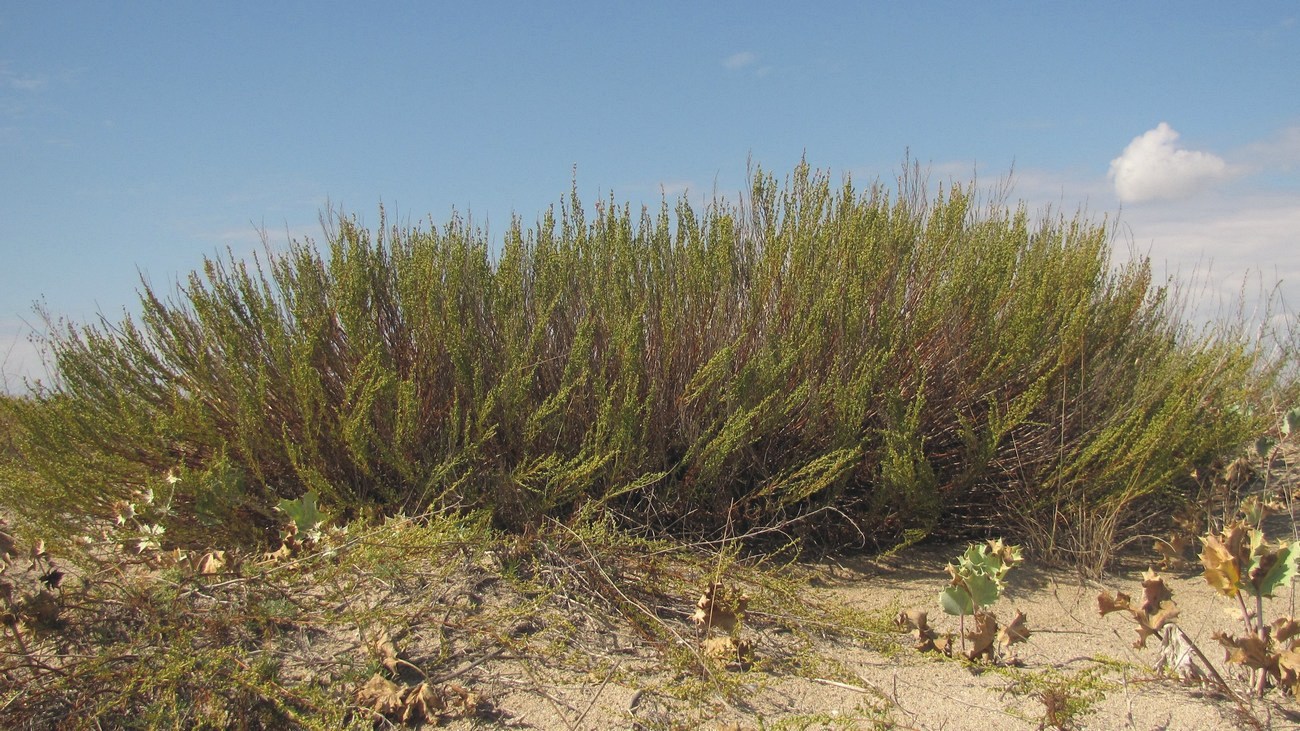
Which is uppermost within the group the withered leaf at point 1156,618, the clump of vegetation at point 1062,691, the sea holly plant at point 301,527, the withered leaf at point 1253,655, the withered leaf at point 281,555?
the sea holly plant at point 301,527

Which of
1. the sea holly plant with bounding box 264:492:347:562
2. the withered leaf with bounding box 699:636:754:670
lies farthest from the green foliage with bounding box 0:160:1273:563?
the withered leaf with bounding box 699:636:754:670

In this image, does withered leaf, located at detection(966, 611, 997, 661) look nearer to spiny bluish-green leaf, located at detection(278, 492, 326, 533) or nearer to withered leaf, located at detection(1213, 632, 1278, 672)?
withered leaf, located at detection(1213, 632, 1278, 672)

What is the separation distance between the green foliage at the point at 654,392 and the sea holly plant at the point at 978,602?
0.75m

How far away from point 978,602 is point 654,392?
1555 mm

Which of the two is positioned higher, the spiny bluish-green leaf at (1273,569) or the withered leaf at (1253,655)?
the spiny bluish-green leaf at (1273,569)

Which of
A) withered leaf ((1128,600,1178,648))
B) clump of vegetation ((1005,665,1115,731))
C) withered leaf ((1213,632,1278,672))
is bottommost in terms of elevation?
clump of vegetation ((1005,665,1115,731))

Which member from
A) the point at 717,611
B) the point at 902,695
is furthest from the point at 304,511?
the point at 902,695

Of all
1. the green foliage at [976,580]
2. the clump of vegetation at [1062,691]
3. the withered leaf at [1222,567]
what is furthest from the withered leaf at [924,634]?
the withered leaf at [1222,567]

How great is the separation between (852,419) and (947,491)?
0.61 meters

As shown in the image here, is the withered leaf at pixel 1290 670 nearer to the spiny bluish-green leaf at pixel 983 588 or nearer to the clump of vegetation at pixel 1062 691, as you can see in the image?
the clump of vegetation at pixel 1062 691

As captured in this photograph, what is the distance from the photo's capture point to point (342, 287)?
153 inches

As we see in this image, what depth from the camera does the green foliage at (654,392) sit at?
3734 mm

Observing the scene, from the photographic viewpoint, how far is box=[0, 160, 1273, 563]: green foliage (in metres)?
3.73

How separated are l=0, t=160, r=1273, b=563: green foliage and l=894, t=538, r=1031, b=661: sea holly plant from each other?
29.6 inches
